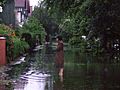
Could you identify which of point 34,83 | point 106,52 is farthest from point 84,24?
point 34,83

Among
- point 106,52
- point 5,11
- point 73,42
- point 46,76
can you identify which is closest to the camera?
point 46,76

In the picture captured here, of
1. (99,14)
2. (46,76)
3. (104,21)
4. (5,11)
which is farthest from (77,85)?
(5,11)

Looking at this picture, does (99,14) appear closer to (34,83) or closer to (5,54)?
(5,54)

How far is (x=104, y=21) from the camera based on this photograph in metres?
29.2

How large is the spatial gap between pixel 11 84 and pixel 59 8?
9434 mm

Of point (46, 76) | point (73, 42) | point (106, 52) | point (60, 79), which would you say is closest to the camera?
point (60, 79)

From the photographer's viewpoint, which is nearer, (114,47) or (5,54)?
(5,54)

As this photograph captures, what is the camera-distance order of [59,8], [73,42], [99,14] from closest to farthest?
1. [59,8]
2. [99,14]
3. [73,42]

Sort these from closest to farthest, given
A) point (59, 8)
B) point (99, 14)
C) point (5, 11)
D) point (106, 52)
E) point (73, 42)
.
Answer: point (59, 8) → point (99, 14) → point (106, 52) → point (5, 11) → point (73, 42)

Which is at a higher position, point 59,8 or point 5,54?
point 59,8

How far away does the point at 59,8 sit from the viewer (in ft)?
81.9

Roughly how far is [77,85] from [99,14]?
11286 millimetres

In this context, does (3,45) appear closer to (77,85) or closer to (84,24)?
(77,85)

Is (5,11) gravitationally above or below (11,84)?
above
